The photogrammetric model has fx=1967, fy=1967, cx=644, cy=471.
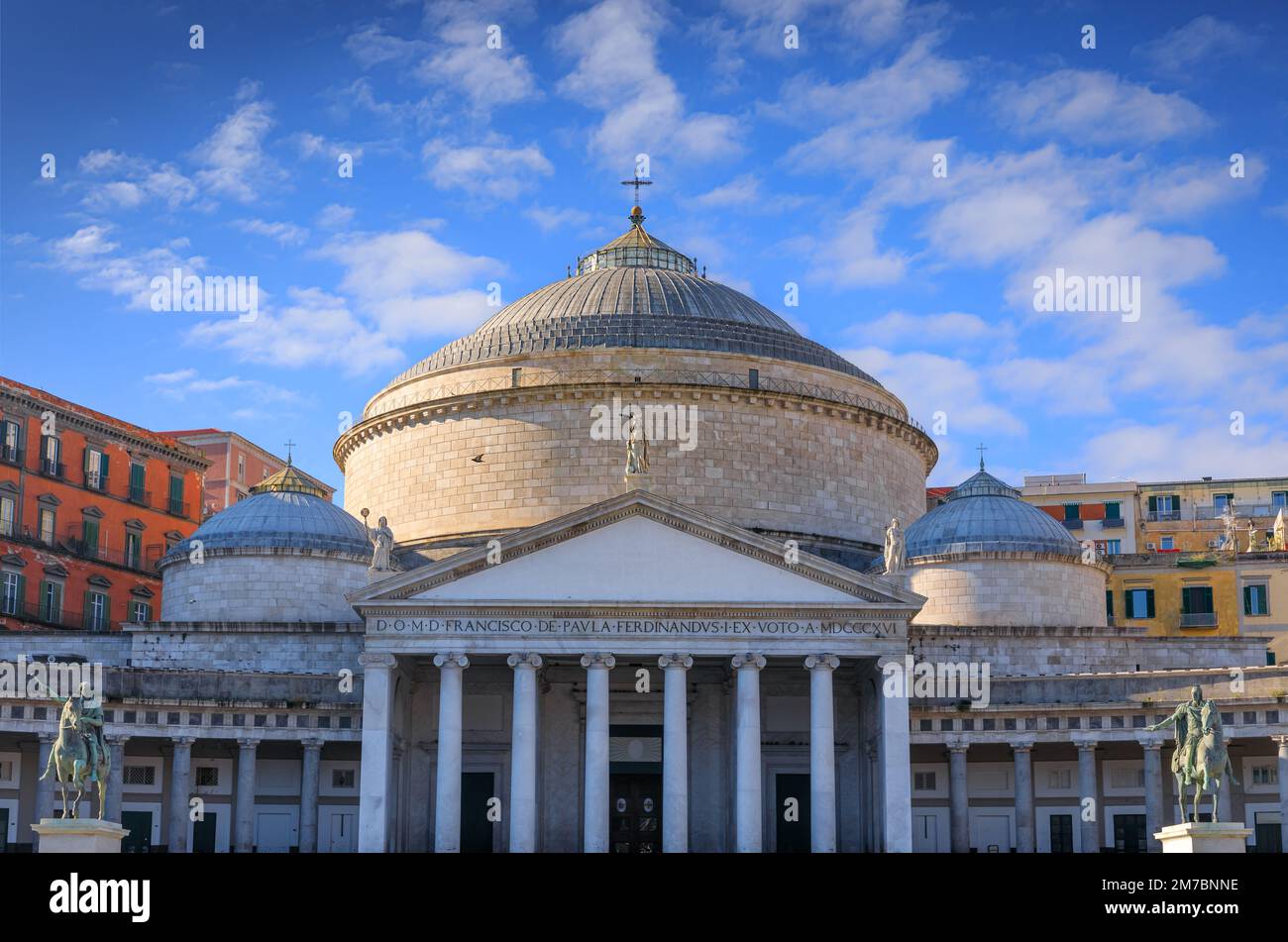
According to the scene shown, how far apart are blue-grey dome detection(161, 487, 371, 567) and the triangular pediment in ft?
36.6

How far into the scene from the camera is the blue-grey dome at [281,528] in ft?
223

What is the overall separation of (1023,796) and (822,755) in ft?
27.4

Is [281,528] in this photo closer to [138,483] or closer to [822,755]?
[138,483]

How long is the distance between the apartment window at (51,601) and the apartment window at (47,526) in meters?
1.71

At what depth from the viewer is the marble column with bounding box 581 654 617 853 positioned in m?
56.5

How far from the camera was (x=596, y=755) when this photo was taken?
56812mm

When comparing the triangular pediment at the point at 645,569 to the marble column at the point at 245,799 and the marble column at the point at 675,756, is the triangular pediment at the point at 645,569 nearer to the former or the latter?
the marble column at the point at 675,756

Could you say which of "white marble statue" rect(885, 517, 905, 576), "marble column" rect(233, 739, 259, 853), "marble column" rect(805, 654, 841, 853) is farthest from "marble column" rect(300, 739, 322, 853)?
"white marble statue" rect(885, 517, 905, 576)

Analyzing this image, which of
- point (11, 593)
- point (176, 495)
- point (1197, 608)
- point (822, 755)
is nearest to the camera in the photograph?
point (822, 755)

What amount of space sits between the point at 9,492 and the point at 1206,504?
59.7 meters

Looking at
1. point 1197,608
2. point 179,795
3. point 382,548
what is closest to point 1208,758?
point 382,548

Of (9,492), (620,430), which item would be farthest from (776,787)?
(9,492)

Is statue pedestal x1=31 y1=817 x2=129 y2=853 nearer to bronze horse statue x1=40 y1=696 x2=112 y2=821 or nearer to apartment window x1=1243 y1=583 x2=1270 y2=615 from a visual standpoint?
bronze horse statue x1=40 y1=696 x2=112 y2=821

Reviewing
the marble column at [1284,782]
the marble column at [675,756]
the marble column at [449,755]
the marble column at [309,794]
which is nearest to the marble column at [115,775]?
the marble column at [309,794]
